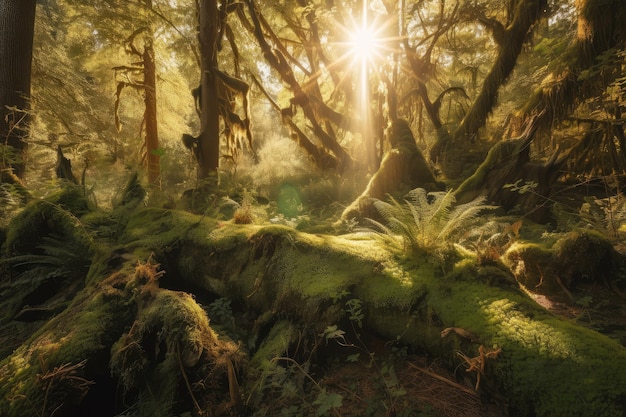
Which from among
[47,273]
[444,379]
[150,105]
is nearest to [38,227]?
[47,273]

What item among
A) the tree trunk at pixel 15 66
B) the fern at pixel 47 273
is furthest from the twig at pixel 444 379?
the tree trunk at pixel 15 66

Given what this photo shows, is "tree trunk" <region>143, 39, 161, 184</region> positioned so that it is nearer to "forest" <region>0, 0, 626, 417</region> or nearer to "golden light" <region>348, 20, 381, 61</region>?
"forest" <region>0, 0, 626, 417</region>

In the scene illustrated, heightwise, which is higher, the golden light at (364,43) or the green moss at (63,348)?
the golden light at (364,43)

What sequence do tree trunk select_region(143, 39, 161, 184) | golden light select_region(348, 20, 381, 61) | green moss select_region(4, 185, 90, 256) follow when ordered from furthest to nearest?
tree trunk select_region(143, 39, 161, 184)
golden light select_region(348, 20, 381, 61)
green moss select_region(4, 185, 90, 256)

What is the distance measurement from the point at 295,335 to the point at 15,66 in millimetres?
7995

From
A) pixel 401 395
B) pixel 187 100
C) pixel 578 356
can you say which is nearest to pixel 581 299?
pixel 578 356

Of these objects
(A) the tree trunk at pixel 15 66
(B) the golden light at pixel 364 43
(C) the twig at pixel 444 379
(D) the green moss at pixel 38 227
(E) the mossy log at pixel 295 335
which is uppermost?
(B) the golden light at pixel 364 43

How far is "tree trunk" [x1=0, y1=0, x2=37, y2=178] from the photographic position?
19.6 ft

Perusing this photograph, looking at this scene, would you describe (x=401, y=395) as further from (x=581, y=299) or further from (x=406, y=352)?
(x=581, y=299)

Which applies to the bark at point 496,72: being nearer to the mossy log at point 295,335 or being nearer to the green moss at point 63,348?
the mossy log at point 295,335

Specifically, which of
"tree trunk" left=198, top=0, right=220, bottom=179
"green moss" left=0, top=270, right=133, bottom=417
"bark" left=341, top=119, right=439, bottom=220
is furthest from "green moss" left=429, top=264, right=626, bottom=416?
"tree trunk" left=198, top=0, right=220, bottom=179

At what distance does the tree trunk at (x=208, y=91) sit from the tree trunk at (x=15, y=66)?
3387 mm

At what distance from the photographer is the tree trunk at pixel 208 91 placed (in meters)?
7.46

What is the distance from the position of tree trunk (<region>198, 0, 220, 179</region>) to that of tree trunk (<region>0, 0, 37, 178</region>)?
3387 millimetres
